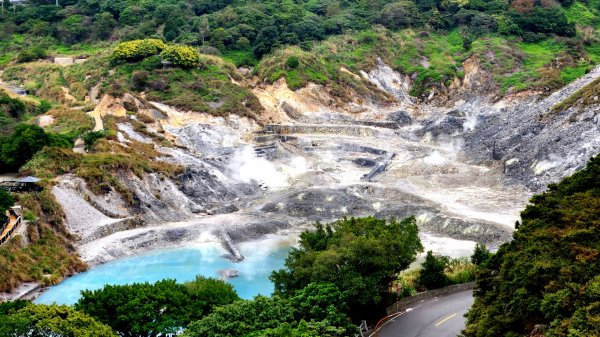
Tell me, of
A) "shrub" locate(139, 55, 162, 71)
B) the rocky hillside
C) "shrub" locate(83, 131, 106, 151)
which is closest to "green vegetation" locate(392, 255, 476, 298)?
the rocky hillside

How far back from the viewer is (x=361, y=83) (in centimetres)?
10694

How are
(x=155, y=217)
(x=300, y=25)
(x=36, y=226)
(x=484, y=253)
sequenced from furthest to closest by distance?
(x=300, y=25) < (x=155, y=217) < (x=36, y=226) < (x=484, y=253)

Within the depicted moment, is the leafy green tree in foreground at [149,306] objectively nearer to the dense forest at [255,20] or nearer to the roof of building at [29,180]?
the roof of building at [29,180]

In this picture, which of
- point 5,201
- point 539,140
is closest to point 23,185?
point 5,201

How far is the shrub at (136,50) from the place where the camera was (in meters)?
98.7

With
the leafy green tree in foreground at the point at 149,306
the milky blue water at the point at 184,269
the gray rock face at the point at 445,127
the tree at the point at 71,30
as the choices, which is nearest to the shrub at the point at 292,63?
the gray rock face at the point at 445,127

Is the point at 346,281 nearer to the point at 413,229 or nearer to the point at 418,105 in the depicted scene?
the point at 413,229

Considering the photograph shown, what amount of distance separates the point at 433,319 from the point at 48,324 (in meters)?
15.7

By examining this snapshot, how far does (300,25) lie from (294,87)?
21.4 m

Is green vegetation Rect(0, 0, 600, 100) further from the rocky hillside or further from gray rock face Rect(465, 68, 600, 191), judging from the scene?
gray rock face Rect(465, 68, 600, 191)

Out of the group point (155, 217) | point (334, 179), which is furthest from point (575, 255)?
point (334, 179)

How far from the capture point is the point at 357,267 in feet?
103

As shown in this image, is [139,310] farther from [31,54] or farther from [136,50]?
[31,54]

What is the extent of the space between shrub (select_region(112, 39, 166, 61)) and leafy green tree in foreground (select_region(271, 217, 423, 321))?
70.9 m
